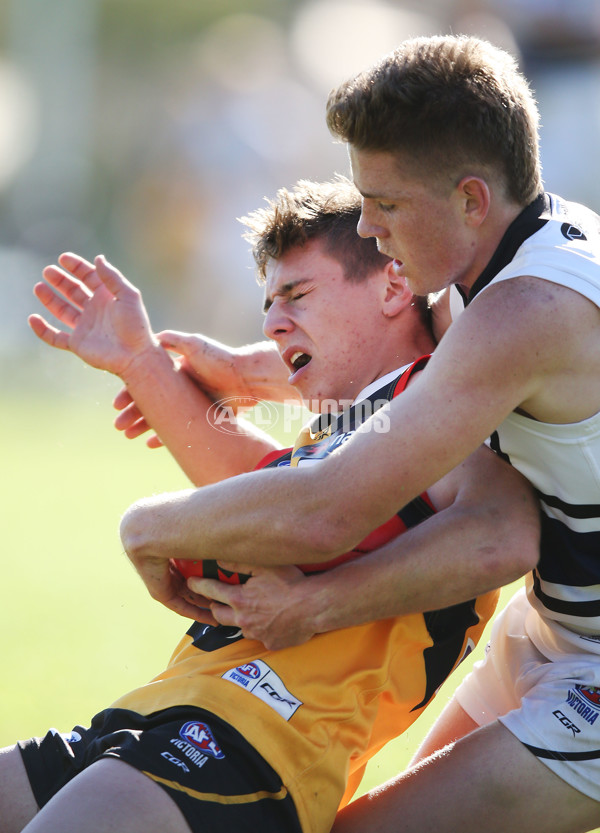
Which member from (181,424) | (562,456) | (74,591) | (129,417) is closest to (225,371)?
(181,424)

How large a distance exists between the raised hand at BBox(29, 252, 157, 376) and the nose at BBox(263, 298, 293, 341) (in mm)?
617

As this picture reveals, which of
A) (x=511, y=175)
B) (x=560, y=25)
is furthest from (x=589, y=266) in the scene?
(x=560, y=25)

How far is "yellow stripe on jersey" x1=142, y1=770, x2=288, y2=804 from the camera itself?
2025mm

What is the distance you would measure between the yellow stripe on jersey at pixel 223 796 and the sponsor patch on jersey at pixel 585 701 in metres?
0.76

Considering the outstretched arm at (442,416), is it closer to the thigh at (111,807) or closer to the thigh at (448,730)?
the thigh at (111,807)

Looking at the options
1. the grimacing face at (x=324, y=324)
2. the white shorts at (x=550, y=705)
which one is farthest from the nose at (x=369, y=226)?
the white shorts at (x=550, y=705)

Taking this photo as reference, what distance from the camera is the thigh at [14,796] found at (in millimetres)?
2275

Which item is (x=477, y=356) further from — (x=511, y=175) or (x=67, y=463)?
(x=67, y=463)

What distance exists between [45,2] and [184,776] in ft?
83.3

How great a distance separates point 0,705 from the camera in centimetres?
420

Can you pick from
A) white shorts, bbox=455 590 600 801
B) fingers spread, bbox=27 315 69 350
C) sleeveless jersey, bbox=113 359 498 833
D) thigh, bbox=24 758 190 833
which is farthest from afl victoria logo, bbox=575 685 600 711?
fingers spread, bbox=27 315 69 350

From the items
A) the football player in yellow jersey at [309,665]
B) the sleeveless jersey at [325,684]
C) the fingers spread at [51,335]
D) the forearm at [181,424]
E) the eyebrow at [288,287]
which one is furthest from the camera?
the fingers spread at [51,335]

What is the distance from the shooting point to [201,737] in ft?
7.04

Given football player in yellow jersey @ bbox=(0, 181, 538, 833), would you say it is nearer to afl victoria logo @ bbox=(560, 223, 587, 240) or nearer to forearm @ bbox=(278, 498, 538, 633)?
forearm @ bbox=(278, 498, 538, 633)
